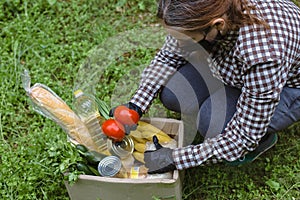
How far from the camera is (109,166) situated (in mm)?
1765

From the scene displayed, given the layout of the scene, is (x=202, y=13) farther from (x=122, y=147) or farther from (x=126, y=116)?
(x=122, y=147)

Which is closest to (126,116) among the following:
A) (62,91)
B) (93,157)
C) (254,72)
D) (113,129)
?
(113,129)

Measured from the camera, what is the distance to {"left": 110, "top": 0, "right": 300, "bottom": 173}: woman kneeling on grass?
4.94ft

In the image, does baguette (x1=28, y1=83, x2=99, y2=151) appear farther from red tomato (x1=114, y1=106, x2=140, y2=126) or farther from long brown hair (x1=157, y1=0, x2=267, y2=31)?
long brown hair (x1=157, y1=0, x2=267, y2=31)

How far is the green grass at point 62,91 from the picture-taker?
6.42 ft

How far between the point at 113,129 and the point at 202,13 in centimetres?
57

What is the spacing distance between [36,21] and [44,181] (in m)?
1.00

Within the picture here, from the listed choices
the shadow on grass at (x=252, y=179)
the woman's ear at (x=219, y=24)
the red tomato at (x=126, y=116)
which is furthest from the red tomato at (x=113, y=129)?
the woman's ear at (x=219, y=24)

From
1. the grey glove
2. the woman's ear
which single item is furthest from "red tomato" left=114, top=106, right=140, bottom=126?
the woman's ear

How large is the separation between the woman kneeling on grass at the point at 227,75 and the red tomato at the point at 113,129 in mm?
122

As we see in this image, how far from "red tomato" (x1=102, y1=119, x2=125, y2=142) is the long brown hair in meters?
0.46

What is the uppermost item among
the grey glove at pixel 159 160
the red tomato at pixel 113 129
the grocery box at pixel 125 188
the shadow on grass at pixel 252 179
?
the red tomato at pixel 113 129

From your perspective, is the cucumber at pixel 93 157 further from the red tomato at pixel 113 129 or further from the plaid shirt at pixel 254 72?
the plaid shirt at pixel 254 72

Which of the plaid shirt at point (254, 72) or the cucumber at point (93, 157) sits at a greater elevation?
the plaid shirt at point (254, 72)
